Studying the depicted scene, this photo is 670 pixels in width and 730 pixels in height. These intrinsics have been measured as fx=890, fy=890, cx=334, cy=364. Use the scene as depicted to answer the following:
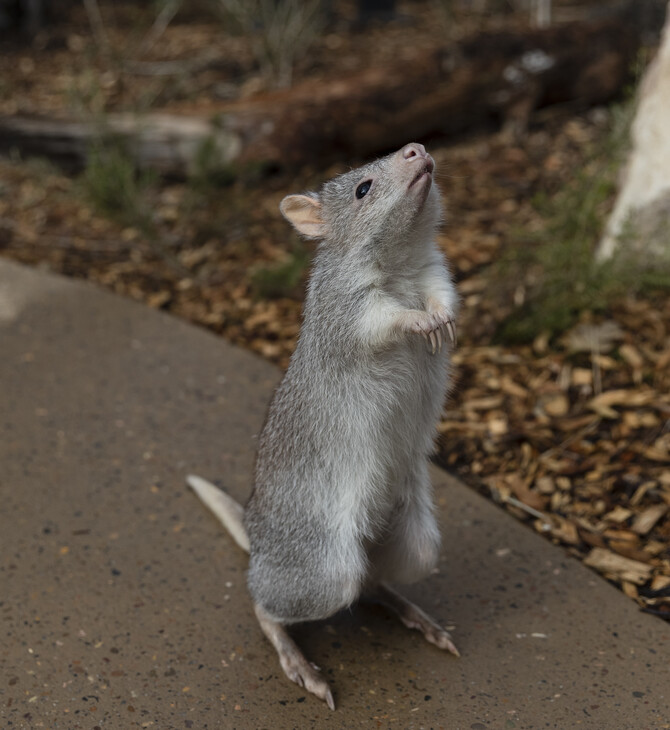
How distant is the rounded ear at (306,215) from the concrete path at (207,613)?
4.45 ft

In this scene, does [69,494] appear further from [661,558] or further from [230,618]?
[661,558]

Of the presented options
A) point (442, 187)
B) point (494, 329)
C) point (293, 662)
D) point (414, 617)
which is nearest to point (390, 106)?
point (442, 187)

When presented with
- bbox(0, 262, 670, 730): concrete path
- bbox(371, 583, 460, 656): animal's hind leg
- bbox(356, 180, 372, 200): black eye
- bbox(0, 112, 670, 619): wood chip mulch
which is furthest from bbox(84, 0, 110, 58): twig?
bbox(371, 583, 460, 656): animal's hind leg

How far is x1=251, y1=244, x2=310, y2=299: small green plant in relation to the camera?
5.43 m

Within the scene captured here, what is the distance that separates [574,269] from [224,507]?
231 centimetres

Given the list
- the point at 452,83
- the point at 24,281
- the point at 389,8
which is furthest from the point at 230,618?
the point at 389,8

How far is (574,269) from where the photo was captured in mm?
4758

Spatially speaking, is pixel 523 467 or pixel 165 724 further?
pixel 523 467

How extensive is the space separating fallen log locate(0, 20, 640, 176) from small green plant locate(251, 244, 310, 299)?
1488 millimetres

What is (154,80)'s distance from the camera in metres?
8.77

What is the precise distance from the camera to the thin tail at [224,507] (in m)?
3.62

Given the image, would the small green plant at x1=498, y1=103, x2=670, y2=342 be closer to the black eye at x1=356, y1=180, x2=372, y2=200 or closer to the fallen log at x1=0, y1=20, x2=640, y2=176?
the black eye at x1=356, y1=180, x2=372, y2=200

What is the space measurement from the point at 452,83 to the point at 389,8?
3206 millimetres

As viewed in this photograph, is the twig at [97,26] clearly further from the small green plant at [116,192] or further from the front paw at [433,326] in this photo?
the front paw at [433,326]
